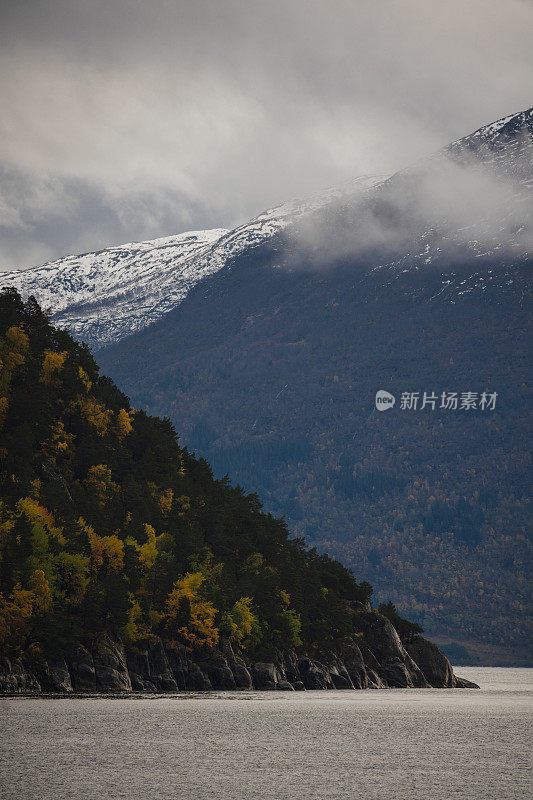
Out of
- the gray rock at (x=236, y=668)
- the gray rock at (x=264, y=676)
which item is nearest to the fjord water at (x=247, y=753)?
the gray rock at (x=236, y=668)

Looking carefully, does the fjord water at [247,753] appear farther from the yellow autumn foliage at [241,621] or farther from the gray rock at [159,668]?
the yellow autumn foliage at [241,621]

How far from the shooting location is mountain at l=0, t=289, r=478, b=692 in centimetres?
10156

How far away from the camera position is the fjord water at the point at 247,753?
42.7 m

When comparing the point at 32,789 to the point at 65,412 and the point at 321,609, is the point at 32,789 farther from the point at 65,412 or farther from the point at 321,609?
the point at 321,609

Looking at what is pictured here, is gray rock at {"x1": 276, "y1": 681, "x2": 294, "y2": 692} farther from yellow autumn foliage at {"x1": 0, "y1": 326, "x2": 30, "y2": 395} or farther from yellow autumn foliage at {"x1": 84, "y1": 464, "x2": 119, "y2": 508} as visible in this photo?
yellow autumn foliage at {"x1": 0, "y1": 326, "x2": 30, "y2": 395}

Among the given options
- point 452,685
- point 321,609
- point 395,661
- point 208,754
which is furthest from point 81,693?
point 452,685

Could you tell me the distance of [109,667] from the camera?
103 metres

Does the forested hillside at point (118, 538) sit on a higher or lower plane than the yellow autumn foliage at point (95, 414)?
lower

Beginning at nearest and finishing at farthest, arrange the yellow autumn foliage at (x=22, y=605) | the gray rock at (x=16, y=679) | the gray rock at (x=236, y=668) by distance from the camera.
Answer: the gray rock at (x=16, y=679), the yellow autumn foliage at (x=22, y=605), the gray rock at (x=236, y=668)

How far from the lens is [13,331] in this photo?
14675cm

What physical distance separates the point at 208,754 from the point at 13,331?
101778 mm

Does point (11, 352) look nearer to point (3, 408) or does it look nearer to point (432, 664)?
point (3, 408)

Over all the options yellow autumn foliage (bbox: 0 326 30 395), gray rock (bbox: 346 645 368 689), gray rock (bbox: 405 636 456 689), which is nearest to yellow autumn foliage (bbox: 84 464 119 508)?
yellow autumn foliage (bbox: 0 326 30 395)

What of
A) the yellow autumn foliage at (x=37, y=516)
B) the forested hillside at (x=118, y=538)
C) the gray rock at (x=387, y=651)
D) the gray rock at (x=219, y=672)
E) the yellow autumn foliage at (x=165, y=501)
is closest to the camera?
the forested hillside at (x=118, y=538)
